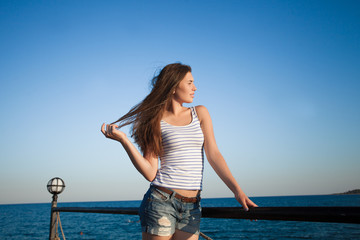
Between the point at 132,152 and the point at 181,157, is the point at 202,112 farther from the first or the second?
the point at 132,152

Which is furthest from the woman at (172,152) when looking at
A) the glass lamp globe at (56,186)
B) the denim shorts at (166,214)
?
the glass lamp globe at (56,186)

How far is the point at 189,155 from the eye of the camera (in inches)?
75.3

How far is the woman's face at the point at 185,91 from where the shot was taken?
2217 millimetres

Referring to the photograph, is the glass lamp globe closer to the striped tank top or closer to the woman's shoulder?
the striped tank top

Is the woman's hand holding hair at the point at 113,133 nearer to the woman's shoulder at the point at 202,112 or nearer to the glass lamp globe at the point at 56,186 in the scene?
the woman's shoulder at the point at 202,112

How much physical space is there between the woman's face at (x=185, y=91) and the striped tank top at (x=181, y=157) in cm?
26

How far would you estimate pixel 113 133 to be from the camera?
1.82 m

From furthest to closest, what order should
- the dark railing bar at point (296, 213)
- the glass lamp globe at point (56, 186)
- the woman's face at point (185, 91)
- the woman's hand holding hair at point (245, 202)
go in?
the glass lamp globe at point (56, 186) → the woman's face at point (185, 91) → the woman's hand holding hair at point (245, 202) → the dark railing bar at point (296, 213)

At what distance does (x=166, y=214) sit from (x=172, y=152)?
45 centimetres

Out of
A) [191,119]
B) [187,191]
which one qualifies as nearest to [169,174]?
[187,191]

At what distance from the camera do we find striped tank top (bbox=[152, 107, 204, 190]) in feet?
5.94

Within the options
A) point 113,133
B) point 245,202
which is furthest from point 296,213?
point 113,133

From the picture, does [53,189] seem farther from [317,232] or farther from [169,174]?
[317,232]

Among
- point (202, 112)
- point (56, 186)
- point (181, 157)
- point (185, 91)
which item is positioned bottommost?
point (56, 186)
